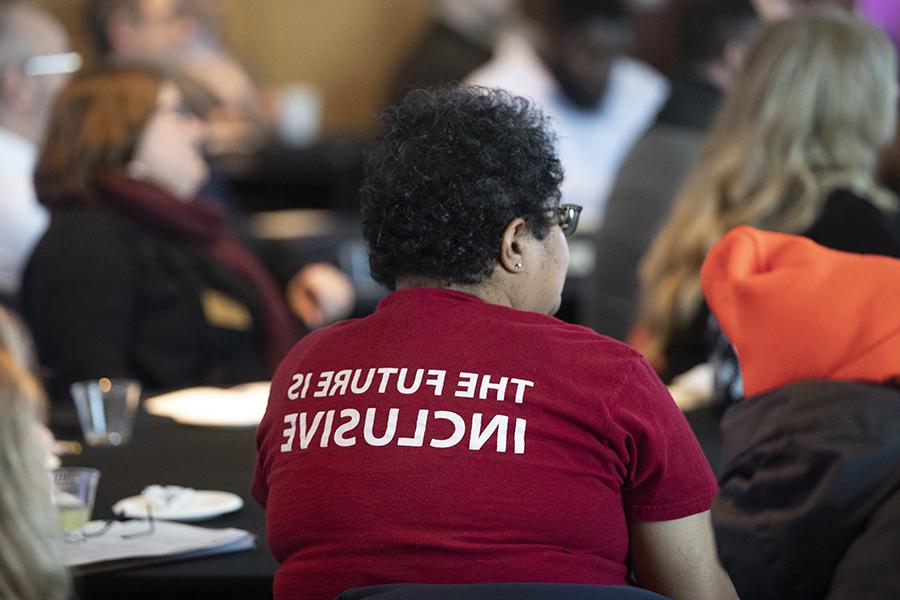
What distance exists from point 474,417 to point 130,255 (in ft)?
6.18

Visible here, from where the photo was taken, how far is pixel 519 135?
150 centimetres

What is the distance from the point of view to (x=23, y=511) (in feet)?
4.64

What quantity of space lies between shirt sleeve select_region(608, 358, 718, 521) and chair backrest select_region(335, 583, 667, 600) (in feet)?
0.56

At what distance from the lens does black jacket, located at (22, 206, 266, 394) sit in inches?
118

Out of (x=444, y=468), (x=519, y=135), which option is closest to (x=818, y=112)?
(x=519, y=135)

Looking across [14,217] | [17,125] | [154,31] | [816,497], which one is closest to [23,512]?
[816,497]

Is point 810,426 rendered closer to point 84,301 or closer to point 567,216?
point 567,216

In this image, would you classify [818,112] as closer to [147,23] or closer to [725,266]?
[725,266]

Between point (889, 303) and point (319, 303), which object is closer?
point (889, 303)

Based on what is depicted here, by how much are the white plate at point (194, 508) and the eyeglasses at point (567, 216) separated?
68cm

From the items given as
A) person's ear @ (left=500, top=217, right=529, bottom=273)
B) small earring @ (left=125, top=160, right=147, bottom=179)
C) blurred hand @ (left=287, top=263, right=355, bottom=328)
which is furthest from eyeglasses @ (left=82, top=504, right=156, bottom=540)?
blurred hand @ (left=287, top=263, right=355, bottom=328)

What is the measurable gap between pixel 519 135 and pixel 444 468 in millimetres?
376

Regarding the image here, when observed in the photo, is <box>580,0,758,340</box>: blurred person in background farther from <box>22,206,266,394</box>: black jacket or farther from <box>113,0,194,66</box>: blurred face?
<box>113,0,194,66</box>: blurred face

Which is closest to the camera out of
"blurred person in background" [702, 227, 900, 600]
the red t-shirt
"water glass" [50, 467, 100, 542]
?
the red t-shirt
